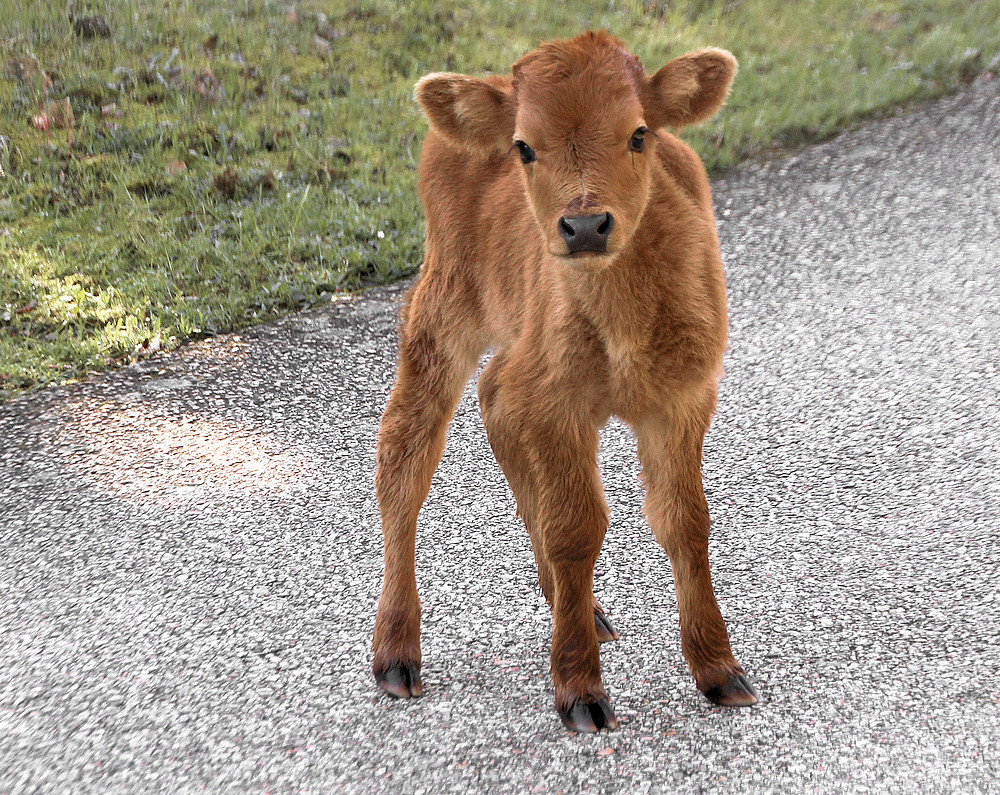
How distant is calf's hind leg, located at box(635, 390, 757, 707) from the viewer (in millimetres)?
3223

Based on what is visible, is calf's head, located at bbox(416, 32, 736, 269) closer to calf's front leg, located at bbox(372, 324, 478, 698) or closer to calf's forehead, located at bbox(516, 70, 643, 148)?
calf's forehead, located at bbox(516, 70, 643, 148)

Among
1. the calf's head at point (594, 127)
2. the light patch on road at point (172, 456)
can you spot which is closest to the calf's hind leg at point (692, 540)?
the calf's head at point (594, 127)

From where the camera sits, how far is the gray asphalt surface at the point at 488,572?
126 inches

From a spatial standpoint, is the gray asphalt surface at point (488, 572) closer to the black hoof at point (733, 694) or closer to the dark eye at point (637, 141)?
the black hoof at point (733, 694)

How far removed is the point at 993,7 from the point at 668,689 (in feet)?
29.8

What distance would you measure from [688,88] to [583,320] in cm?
72

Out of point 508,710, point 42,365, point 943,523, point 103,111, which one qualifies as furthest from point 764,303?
point 103,111

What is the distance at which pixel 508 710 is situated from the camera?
11.2 feet

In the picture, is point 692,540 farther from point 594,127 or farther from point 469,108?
point 469,108

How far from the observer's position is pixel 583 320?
304 centimetres

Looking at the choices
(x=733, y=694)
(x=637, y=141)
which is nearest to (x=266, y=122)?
(x=637, y=141)

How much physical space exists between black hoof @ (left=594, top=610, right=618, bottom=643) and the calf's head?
1465 millimetres

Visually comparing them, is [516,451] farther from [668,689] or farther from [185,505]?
[185,505]

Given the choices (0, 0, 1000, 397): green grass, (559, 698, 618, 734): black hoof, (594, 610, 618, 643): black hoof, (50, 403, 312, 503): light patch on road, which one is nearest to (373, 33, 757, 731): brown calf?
(559, 698, 618, 734): black hoof
